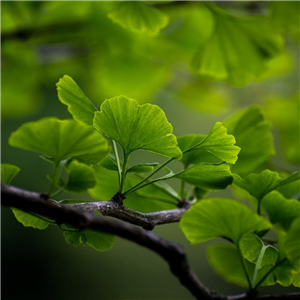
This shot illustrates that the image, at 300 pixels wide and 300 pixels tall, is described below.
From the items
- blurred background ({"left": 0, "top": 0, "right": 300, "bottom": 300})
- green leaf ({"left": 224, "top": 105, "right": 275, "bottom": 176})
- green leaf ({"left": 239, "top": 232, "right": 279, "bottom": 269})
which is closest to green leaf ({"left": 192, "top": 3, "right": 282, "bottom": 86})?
blurred background ({"left": 0, "top": 0, "right": 300, "bottom": 300})

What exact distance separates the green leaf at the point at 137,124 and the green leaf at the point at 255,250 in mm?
56

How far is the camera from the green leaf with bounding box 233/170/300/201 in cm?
21

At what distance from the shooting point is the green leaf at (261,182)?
206 millimetres

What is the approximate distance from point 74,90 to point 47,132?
0.04 metres

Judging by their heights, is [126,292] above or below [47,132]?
below

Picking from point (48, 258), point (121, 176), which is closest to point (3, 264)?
point (48, 258)

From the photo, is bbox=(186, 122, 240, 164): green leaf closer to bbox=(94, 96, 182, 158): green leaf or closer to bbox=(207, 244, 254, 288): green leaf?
bbox=(94, 96, 182, 158): green leaf

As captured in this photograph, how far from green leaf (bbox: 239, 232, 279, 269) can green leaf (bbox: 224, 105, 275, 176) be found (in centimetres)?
7

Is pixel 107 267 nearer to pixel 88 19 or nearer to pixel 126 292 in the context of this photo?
pixel 126 292

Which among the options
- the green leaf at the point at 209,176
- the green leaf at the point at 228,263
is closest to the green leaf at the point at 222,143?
the green leaf at the point at 209,176

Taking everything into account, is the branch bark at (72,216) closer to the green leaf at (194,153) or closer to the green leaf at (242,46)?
the green leaf at (194,153)

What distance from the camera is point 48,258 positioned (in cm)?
116

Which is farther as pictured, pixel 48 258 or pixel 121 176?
pixel 48 258

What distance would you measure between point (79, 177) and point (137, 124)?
0.05 m
